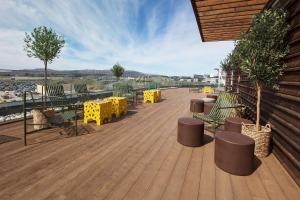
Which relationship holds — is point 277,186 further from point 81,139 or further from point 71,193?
point 81,139

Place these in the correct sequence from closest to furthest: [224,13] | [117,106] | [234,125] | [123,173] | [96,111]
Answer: [123,173] → [234,125] → [224,13] → [96,111] → [117,106]

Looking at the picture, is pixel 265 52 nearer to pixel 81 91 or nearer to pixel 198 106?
pixel 198 106

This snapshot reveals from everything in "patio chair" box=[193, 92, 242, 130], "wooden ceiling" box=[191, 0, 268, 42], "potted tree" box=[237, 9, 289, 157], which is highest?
"wooden ceiling" box=[191, 0, 268, 42]

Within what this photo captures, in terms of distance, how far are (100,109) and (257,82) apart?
14.8 ft

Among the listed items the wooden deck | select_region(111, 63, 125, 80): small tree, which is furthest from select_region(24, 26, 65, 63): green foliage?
select_region(111, 63, 125, 80): small tree

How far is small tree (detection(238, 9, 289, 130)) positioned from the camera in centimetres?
371

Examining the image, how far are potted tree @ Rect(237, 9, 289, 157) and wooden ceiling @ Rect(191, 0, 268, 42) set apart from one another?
1.18 meters

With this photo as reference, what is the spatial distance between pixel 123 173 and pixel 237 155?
73.8 inches

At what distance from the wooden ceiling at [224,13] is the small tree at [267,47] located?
47.2 inches

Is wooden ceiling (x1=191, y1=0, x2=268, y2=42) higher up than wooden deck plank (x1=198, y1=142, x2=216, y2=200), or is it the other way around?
wooden ceiling (x1=191, y1=0, x2=268, y2=42)

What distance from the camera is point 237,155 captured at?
316 centimetres

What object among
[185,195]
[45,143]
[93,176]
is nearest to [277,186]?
[185,195]

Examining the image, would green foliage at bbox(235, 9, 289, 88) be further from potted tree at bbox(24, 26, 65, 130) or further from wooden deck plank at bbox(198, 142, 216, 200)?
potted tree at bbox(24, 26, 65, 130)

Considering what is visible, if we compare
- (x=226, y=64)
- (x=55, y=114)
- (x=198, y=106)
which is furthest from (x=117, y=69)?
(x=55, y=114)
